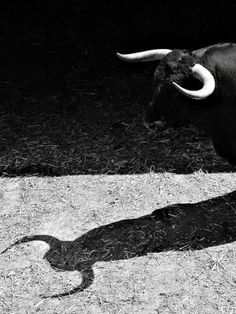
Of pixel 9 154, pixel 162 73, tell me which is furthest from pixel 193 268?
pixel 9 154

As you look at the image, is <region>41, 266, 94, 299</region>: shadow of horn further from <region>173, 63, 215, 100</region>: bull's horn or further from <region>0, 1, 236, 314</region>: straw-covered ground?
<region>173, 63, 215, 100</region>: bull's horn

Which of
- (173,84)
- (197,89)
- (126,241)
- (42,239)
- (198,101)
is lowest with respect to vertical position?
(42,239)

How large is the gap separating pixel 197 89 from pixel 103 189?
5.82ft

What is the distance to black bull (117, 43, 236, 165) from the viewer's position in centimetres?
507

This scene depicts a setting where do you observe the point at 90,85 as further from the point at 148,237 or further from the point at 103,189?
the point at 148,237

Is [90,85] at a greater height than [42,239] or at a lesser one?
greater

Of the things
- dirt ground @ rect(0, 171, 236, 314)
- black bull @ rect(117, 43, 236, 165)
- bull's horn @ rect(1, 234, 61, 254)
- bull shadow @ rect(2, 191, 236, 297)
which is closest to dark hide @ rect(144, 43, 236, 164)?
black bull @ rect(117, 43, 236, 165)

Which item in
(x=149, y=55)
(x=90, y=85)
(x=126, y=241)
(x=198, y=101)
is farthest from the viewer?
(x=90, y=85)

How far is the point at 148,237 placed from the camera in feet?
18.0

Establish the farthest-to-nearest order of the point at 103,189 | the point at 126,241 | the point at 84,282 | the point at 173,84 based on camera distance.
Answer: the point at 103,189, the point at 126,241, the point at 84,282, the point at 173,84

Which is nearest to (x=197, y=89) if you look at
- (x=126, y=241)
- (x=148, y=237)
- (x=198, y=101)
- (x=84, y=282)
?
(x=198, y=101)

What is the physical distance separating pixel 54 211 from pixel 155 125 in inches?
57.1

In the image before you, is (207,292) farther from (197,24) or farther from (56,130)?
(197,24)

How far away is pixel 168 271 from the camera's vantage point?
507cm
